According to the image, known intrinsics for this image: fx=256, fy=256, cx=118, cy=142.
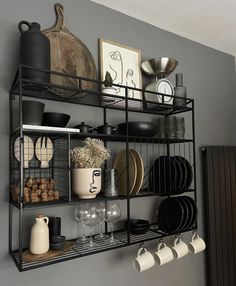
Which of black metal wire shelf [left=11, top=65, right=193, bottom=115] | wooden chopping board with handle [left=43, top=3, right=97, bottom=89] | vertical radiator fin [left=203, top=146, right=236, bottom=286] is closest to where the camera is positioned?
black metal wire shelf [left=11, top=65, right=193, bottom=115]

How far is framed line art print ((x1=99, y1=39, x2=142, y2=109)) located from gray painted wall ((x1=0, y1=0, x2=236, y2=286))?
0.06m

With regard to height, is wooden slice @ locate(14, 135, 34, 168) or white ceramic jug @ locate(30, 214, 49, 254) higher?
wooden slice @ locate(14, 135, 34, 168)

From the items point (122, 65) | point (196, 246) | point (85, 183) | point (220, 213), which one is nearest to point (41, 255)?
point (85, 183)

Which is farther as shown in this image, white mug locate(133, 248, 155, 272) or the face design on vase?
white mug locate(133, 248, 155, 272)

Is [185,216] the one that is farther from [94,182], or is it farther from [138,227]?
[94,182]

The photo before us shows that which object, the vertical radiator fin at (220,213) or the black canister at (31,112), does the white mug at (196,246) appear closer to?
the vertical radiator fin at (220,213)

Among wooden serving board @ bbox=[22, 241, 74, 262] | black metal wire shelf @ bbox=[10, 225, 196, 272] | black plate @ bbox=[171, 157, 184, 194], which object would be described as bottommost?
black metal wire shelf @ bbox=[10, 225, 196, 272]

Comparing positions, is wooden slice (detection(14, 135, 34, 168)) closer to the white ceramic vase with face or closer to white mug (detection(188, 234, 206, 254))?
the white ceramic vase with face

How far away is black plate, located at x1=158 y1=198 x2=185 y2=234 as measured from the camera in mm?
1598

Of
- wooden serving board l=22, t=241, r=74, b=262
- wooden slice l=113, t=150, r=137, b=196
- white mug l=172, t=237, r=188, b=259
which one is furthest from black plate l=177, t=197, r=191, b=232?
wooden serving board l=22, t=241, r=74, b=262

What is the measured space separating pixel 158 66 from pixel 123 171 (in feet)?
2.45

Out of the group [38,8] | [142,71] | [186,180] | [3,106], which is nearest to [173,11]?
[142,71]

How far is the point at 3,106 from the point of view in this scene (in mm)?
1290

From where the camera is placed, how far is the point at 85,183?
4.23 ft
